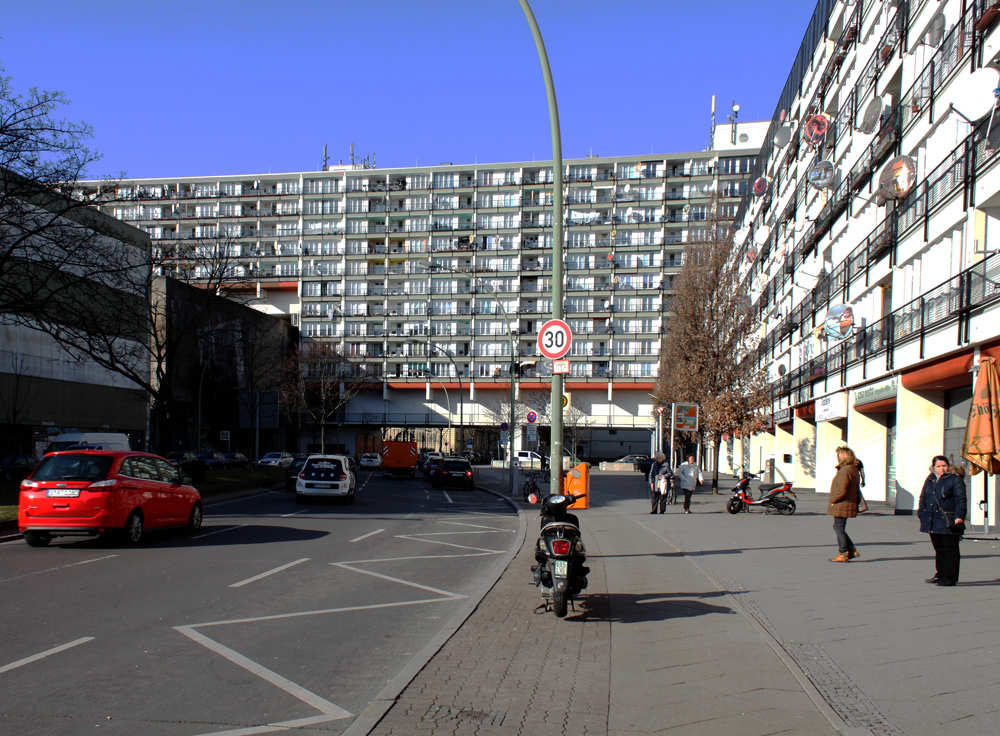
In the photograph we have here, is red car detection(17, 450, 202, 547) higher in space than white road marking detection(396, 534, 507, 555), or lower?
higher

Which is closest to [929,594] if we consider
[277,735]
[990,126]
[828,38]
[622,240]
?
[277,735]

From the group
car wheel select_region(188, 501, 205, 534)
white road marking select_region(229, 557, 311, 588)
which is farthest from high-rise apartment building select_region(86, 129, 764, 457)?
white road marking select_region(229, 557, 311, 588)

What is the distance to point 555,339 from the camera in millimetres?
11961

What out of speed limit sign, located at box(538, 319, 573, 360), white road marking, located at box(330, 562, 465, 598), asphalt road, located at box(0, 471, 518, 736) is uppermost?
speed limit sign, located at box(538, 319, 573, 360)

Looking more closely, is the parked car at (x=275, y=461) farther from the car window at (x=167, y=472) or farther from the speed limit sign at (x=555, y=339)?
the speed limit sign at (x=555, y=339)

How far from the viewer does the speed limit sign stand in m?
11.8

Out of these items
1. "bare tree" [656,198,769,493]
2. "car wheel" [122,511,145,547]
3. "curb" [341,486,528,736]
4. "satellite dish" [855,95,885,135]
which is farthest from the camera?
"bare tree" [656,198,769,493]

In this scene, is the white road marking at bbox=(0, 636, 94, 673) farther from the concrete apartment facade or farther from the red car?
the concrete apartment facade

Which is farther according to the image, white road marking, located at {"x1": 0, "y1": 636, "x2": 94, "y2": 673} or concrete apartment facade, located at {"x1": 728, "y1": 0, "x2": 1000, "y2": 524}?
concrete apartment facade, located at {"x1": 728, "y1": 0, "x2": 1000, "y2": 524}

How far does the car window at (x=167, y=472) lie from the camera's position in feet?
48.9

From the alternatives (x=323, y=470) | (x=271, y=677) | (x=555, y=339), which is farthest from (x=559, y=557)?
(x=323, y=470)

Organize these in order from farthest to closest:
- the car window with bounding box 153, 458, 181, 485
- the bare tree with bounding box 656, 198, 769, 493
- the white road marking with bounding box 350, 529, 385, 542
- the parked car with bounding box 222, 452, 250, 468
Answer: the parked car with bounding box 222, 452, 250, 468 < the bare tree with bounding box 656, 198, 769, 493 < the white road marking with bounding box 350, 529, 385, 542 < the car window with bounding box 153, 458, 181, 485

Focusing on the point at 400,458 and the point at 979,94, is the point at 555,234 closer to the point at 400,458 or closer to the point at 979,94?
the point at 979,94

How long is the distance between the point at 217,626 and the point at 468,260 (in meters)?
78.8
